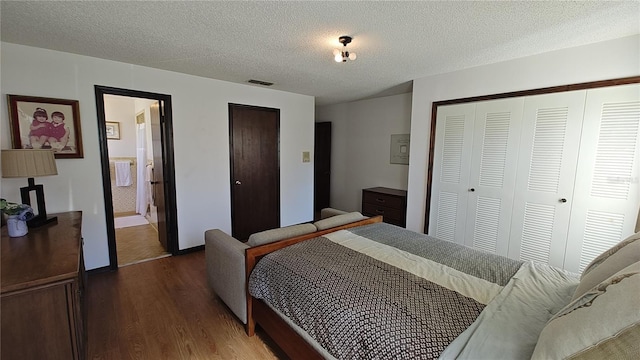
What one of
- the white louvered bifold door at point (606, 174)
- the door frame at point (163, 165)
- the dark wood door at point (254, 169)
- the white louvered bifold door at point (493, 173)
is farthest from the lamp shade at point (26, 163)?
the white louvered bifold door at point (606, 174)

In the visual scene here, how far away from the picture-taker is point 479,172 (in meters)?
3.01

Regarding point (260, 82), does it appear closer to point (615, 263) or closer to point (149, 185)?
point (149, 185)

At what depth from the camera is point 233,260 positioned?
1998mm

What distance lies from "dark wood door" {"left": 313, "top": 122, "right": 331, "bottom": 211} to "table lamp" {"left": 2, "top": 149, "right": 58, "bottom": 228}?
4.24m

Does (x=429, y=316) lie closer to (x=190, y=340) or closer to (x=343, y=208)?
(x=190, y=340)

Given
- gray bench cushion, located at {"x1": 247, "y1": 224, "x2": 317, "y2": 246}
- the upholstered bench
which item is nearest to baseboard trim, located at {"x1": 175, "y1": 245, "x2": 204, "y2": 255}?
the upholstered bench

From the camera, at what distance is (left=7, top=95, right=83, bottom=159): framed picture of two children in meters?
2.38

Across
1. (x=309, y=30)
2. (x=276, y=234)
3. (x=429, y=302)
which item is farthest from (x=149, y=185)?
(x=429, y=302)

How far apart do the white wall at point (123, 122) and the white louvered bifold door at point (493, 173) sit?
5.95 metres

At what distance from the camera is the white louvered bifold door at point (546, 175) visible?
8.02 feet

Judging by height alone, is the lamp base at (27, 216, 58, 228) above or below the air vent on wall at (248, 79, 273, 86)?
below

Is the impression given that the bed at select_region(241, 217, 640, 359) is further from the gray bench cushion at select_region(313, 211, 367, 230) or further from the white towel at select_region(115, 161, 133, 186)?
the white towel at select_region(115, 161, 133, 186)

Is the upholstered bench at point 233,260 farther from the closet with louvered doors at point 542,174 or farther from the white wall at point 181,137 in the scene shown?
the closet with louvered doors at point 542,174

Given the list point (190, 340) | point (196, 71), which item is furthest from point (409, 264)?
point (196, 71)
